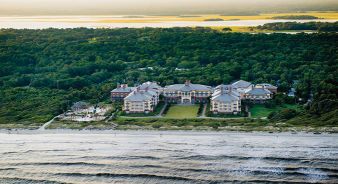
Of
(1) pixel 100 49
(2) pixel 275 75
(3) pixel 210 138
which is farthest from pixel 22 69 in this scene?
(3) pixel 210 138

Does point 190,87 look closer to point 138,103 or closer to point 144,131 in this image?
point 138,103

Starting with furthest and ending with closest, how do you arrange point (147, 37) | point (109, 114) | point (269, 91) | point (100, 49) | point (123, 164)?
point (147, 37)
point (100, 49)
point (269, 91)
point (109, 114)
point (123, 164)

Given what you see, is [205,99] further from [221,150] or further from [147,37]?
[147,37]

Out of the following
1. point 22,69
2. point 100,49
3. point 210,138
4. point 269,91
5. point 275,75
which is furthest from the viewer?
point 100,49

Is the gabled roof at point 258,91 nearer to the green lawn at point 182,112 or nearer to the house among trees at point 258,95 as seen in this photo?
the house among trees at point 258,95

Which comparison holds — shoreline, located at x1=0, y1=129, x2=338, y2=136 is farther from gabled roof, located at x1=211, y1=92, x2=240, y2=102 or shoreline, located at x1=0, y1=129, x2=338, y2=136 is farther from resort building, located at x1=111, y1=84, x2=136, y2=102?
resort building, located at x1=111, y1=84, x2=136, y2=102

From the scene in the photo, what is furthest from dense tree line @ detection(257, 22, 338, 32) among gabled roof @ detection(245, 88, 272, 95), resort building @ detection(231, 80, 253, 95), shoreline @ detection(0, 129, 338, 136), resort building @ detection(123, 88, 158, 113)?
shoreline @ detection(0, 129, 338, 136)
